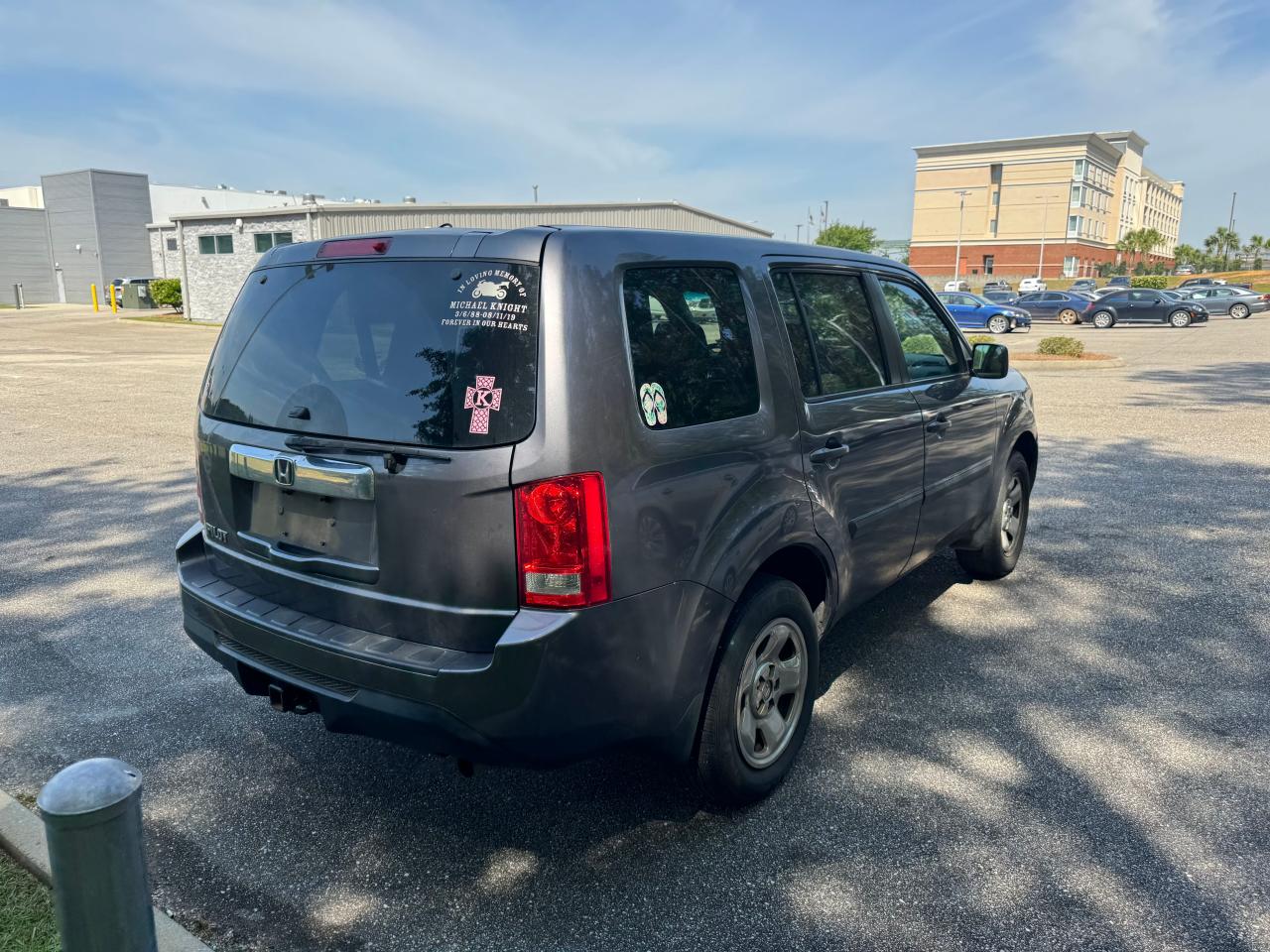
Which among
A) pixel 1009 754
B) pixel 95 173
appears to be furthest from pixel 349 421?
pixel 95 173

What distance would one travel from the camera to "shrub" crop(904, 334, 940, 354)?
14.4ft

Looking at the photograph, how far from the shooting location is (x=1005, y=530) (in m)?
5.59

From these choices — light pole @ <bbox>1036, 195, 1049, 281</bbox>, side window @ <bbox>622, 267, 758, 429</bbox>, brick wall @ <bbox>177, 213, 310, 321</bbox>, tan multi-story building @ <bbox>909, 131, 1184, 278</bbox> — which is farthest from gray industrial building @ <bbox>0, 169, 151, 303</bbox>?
light pole @ <bbox>1036, 195, 1049, 281</bbox>

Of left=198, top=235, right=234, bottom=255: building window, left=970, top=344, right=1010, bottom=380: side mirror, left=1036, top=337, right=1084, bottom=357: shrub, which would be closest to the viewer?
left=970, top=344, right=1010, bottom=380: side mirror

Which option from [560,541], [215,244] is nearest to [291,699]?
[560,541]

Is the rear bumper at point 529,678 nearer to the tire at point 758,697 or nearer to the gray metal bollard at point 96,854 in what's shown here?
the tire at point 758,697

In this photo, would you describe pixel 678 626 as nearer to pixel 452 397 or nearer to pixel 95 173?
pixel 452 397

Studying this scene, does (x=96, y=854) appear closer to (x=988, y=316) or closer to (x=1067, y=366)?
(x=1067, y=366)

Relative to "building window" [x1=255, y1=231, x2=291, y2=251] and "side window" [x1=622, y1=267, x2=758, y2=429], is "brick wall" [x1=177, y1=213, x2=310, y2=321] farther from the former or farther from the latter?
"side window" [x1=622, y1=267, x2=758, y2=429]

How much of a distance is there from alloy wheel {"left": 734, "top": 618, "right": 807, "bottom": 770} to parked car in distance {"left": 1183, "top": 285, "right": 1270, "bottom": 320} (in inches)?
1644

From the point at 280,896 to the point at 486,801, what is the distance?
744 millimetres

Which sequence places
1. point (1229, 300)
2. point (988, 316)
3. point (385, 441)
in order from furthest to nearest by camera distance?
point (1229, 300)
point (988, 316)
point (385, 441)

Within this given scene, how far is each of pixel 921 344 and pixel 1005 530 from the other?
1.63 metres

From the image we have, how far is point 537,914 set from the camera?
8.87 ft
